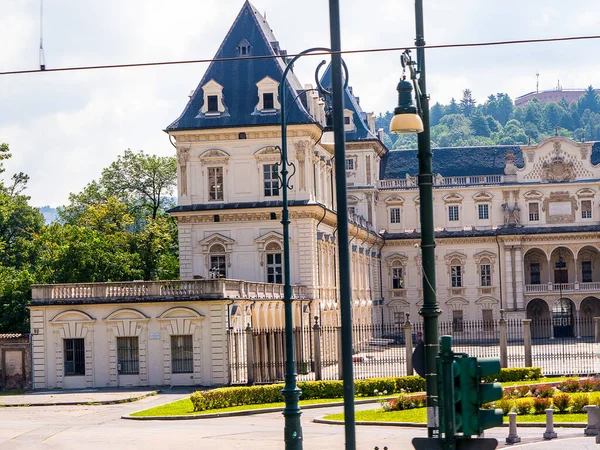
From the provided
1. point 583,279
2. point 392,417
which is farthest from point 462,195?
point 392,417

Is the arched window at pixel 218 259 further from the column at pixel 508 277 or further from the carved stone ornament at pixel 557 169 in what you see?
the carved stone ornament at pixel 557 169

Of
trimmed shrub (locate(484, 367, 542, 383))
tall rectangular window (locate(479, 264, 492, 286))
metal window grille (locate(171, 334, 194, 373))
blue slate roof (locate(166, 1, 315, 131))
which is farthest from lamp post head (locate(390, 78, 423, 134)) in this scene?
tall rectangular window (locate(479, 264, 492, 286))

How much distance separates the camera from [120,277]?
73.0 metres

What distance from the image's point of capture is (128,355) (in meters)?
47.9

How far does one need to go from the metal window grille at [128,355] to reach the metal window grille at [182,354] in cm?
162

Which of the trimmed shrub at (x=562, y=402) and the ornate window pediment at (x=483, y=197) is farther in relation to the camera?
the ornate window pediment at (x=483, y=197)

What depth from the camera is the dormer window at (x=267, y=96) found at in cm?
5991

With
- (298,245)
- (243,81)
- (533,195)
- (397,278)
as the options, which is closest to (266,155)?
(243,81)

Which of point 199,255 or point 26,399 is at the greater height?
point 199,255

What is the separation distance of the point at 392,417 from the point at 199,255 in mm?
30245

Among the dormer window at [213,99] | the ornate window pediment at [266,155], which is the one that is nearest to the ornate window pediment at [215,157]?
the ornate window pediment at [266,155]

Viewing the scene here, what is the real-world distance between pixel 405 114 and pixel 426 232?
1.78 m

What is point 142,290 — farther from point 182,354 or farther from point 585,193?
point 585,193

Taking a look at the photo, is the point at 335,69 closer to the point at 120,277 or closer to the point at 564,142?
the point at 120,277
